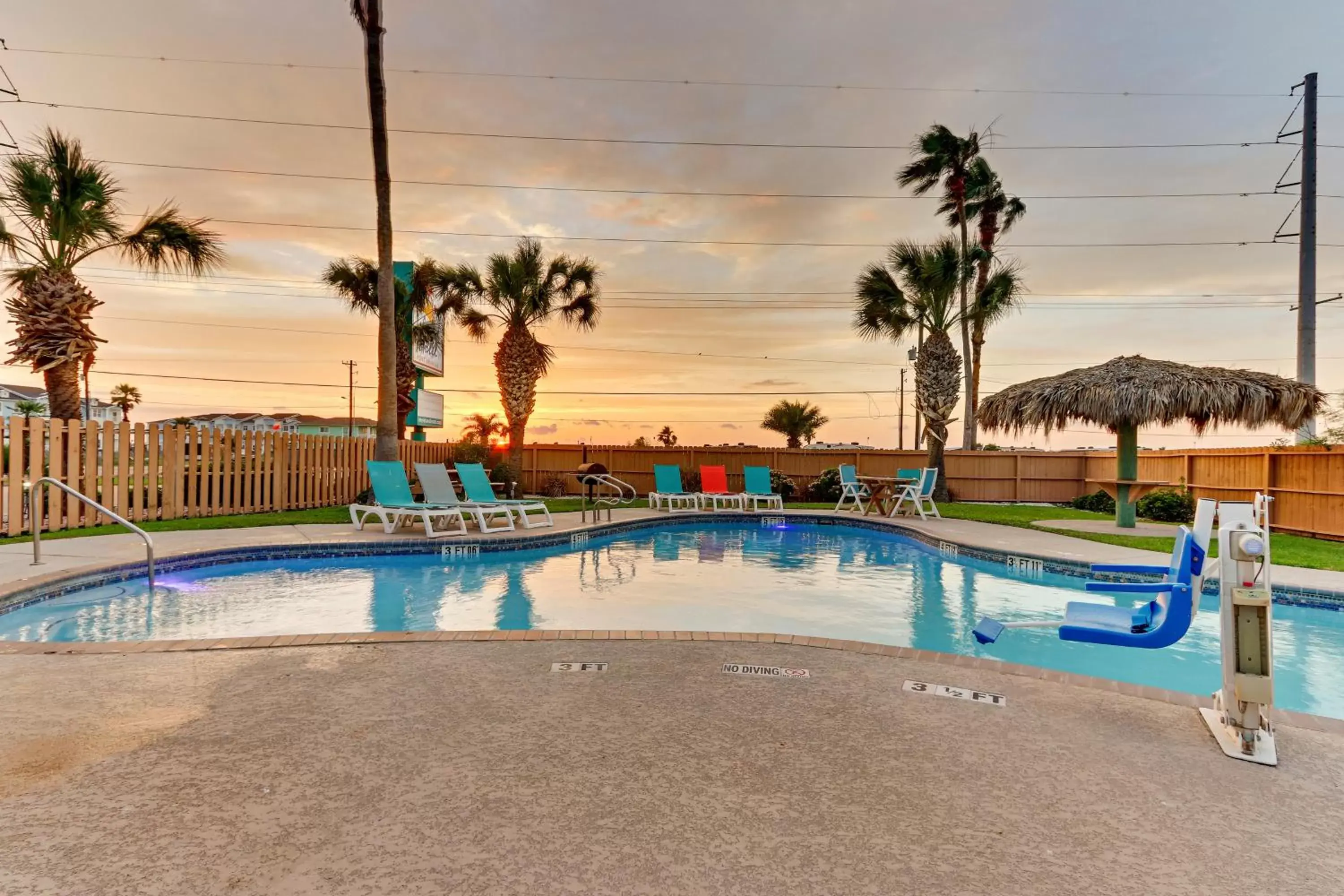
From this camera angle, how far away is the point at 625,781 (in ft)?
7.46

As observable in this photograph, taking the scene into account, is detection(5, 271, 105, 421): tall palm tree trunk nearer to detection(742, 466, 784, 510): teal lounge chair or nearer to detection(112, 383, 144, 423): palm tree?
detection(742, 466, 784, 510): teal lounge chair

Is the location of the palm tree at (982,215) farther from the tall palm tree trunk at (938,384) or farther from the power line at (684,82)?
the power line at (684,82)

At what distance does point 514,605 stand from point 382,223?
7.98 m

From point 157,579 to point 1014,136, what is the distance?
740 inches

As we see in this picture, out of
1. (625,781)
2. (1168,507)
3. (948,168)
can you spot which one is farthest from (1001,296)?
(625,781)

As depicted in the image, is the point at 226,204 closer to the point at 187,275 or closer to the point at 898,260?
the point at 187,275

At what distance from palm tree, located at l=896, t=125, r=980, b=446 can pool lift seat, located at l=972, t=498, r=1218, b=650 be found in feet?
52.6

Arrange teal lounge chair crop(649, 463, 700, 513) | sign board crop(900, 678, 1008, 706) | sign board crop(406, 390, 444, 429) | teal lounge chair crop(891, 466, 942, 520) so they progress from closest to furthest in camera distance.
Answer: sign board crop(900, 678, 1008, 706) → teal lounge chair crop(891, 466, 942, 520) → teal lounge chair crop(649, 463, 700, 513) → sign board crop(406, 390, 444, 429)

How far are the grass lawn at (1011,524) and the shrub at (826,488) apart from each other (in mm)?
2530

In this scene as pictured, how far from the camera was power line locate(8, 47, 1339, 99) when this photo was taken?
39.2 feet

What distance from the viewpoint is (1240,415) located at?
11.2 m

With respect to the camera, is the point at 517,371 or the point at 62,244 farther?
the point at 517,371

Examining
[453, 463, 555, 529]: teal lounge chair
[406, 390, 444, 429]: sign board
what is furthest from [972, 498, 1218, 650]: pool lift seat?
[406, 390, 444, 429]: sign board

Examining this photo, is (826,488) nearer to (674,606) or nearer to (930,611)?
(930,611)
